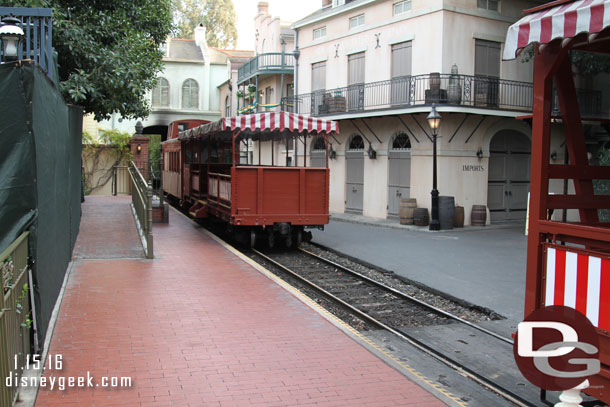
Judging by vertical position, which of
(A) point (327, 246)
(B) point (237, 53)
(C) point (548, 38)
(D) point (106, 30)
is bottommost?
(A) point (327, 246)

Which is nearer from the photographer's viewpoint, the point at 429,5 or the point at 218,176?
the point at 218,176

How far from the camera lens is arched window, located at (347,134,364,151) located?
23438 millimetres

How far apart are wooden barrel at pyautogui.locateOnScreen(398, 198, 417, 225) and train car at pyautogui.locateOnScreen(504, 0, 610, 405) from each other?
554 inches

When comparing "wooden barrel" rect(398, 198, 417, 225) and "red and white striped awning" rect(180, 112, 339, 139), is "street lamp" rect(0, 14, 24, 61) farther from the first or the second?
"wooden barrel" rect(398, 198, 417, 225)

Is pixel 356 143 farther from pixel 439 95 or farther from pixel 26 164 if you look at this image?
pixel 26 164

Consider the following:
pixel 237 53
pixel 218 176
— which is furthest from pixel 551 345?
pixel 237 53

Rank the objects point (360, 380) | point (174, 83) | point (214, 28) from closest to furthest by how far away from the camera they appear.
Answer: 1. point (360, 380)
2. point (174, 83)
3. point (214, 28)

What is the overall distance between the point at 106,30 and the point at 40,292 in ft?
32.7

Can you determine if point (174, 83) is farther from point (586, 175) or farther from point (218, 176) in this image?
point (586, 175)

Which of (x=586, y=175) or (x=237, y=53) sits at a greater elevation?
(x=237, y=53)

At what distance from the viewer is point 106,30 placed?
546 inches

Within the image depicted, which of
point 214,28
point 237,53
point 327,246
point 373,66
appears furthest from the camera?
point 214,28

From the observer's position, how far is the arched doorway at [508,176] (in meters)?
21.0

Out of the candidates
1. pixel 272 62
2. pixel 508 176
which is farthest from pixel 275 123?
pixel 272 62
